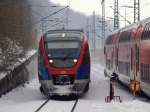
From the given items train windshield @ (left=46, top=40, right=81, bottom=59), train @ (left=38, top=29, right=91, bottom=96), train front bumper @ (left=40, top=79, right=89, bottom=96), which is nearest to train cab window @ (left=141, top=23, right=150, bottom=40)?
train @ (left=38, top=29, right=91, bottom=96)

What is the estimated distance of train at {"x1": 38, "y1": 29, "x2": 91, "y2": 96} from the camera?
24.9 metres

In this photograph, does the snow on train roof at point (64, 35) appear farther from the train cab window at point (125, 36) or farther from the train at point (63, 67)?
the train cab window at point (125, 36)

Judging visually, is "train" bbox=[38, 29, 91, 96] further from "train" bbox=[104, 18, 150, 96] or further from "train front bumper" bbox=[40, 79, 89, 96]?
"train" bbox=[104, 18, 150, 96]

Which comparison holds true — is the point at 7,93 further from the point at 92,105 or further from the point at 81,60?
the point at 92,105

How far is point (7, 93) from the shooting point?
2806 centimetres

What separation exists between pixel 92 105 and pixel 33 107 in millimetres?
2261

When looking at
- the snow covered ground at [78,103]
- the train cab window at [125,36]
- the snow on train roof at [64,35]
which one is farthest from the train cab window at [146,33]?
the train cab window at [125,36]

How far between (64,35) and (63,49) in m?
1.19

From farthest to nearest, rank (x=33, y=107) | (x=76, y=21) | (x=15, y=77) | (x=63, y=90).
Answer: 1. (x=76, y=21)
2. (x=15, y=77)
3. (x=63, y=90)
4. (x=33, y=107)

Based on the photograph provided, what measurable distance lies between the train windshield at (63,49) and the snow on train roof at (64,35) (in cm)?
33

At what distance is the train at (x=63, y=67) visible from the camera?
81.7 feet

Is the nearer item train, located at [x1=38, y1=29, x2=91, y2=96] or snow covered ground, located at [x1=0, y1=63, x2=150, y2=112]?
snow covered ground, located at [x1=0, y1=63, x2=150, y2=112]

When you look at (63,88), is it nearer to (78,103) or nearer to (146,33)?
(78,103)

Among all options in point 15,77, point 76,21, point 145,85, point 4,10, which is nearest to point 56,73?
point 145,85
